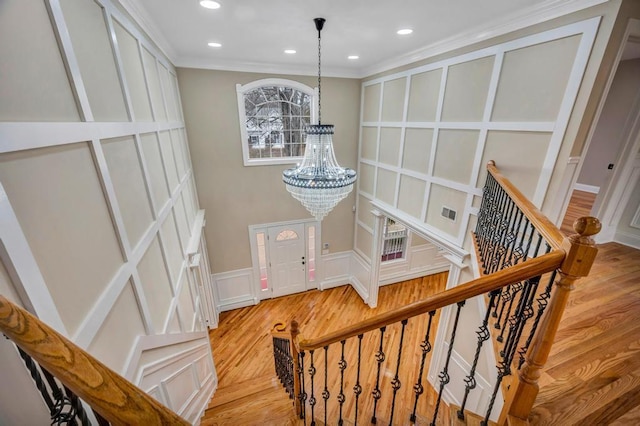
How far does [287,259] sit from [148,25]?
4.42m

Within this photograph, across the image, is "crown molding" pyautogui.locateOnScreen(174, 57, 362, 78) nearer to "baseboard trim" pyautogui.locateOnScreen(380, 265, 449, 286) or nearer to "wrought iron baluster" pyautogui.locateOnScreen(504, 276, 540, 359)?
"wrought iron baluster" pyautogui.locateOnScreen(504, 276, 540, 359)

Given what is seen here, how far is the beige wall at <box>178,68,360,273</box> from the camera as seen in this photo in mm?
4168

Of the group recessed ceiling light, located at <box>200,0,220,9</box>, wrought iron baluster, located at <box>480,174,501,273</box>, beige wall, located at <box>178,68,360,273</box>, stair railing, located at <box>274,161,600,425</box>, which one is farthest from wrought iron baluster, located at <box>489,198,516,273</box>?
beige wall, located at <box>178,68,360,273</box>

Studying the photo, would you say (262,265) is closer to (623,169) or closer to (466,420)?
(466,420)

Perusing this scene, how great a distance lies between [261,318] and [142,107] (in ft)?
14.4

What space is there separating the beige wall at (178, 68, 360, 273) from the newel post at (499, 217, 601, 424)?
438cm

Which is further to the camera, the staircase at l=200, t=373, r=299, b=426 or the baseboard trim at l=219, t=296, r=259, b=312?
the baseboard trim at l=219, t=296, r=259, b=312

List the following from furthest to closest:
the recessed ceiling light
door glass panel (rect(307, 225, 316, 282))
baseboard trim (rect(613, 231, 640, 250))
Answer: door glass panel (rect(307, 225, 316, 282))
baseboard trim (rect(613, 231, 640, 250))
the recessed ceiling light

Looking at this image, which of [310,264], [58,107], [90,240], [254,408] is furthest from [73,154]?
[310,264]

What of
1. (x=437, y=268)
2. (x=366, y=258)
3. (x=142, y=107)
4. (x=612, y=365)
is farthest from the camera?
(x=437, y=268)

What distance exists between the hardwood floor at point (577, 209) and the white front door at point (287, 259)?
4316 mm

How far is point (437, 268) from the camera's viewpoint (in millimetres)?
6602

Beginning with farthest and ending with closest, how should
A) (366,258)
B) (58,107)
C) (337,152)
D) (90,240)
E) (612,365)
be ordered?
(366,258)
(337,152)
(612,365)
(90,240)
(58,107)

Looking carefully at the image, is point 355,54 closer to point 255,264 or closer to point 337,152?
point 337,152
